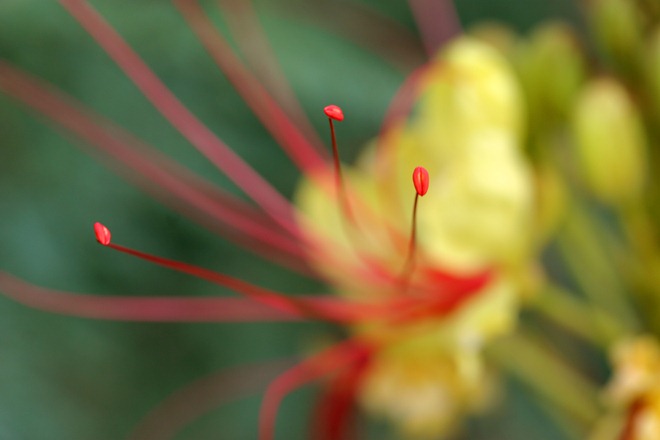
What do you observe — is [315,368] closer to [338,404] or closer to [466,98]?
[338,404]

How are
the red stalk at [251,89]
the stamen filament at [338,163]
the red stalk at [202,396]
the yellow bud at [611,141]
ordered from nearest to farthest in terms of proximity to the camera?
the stamen filament at [338,163]
the yellow bud at [611,141]
the red stalk at [251,89]
the red stalk at [202,396]

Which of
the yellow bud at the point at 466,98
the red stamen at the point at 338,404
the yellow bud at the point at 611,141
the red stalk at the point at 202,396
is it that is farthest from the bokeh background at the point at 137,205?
the yellow bud at the point at 611,141

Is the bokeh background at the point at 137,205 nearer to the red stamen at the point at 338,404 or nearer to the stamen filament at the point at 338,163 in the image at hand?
the red stamen at the point at 338,404

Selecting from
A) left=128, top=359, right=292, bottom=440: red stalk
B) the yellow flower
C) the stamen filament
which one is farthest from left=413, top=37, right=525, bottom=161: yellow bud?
left=128, top=359, right=292, bottom=440: red stalk

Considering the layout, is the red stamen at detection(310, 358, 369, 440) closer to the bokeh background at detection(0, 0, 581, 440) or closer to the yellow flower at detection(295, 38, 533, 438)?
the yellow flower at detection(295, 38, 533, 438)

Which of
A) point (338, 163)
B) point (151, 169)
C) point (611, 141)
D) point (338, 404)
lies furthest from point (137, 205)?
point (611, 141)

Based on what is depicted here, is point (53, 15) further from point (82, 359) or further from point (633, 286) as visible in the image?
point (633, 286)
